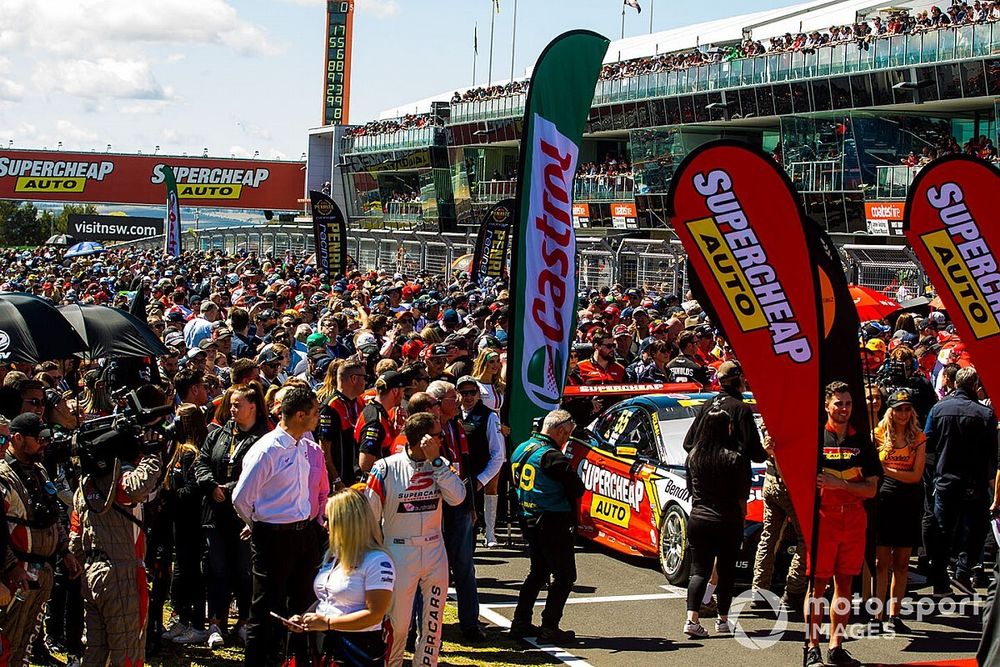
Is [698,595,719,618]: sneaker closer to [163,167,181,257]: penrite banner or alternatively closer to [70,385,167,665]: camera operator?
[70,385,167,665]: camera operator

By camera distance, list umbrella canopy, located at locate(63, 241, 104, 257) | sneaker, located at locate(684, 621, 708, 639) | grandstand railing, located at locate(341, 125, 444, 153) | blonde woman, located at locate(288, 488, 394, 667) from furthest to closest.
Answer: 1. grandstand railing, located at locate(341, 125, 444, 153)
2. umbrella canopy, located at locate(63, 241, 104, 257)
3. sneaker, located at locate(684, 621, 708, 639)
4. blonde woman, located at locate(288, 488, 394, 667)

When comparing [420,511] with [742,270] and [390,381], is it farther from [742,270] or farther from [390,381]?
[742,270]

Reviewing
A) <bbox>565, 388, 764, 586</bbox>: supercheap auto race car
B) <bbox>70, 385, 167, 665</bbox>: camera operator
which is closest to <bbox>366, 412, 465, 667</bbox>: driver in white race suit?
<bbox>70, 385, 167, 665</bbox>: camera operator

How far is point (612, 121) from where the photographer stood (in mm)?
48531

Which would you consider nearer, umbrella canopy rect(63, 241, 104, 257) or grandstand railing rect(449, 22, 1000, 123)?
grandstand railing rect(449, 22, 1000, 123)

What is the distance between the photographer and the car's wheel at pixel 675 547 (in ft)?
33.2

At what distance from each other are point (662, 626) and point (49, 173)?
81.8 metres

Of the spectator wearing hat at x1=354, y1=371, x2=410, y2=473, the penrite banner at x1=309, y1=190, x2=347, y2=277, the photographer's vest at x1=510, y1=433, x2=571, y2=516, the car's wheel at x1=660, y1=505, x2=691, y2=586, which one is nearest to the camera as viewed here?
the spectator wearing hat at x1=354, y1=371, x2=410, y2=473

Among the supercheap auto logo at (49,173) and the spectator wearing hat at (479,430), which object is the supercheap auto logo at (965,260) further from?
the supercheap auto logo at (49,173)

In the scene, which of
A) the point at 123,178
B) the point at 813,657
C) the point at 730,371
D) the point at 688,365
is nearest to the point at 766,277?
the point at 730,371

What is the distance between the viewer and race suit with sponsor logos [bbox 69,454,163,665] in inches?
268

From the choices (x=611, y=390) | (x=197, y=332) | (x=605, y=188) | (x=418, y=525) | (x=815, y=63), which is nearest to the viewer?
(x=418, y=525)

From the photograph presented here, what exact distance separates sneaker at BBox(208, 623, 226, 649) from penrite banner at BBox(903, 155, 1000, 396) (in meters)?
6.35

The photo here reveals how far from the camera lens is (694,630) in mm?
8852
